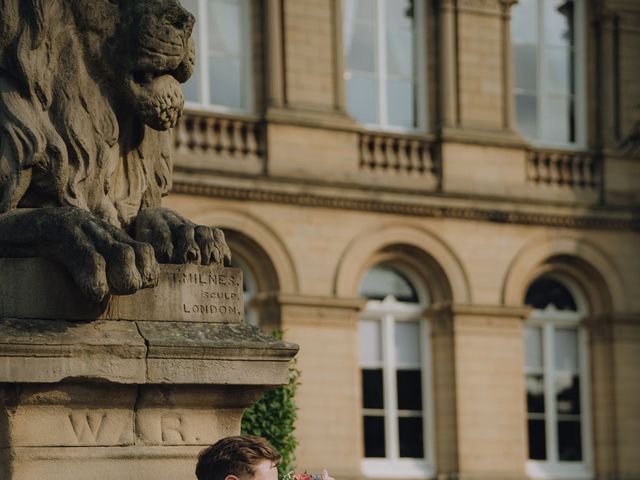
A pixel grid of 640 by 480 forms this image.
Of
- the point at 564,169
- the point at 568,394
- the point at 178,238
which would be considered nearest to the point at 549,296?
the point at 568,394

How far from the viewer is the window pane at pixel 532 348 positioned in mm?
28797

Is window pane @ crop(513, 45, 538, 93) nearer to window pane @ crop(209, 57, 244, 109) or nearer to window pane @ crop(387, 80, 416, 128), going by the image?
window pane @ crop(387, 80, 416, 128)

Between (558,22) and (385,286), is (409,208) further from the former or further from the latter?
(558,22)

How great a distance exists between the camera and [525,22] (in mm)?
29172

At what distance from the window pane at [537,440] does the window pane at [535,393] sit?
189 mm

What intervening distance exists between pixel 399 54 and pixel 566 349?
199 inches

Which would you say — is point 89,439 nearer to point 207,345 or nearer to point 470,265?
point 207,345

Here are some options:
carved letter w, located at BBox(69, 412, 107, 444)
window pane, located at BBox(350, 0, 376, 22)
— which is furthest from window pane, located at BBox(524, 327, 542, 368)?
carved letter w, located at BBox(69, 412, 107, 444)

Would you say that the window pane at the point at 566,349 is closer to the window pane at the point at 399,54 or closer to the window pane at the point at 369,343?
the window pane at the point at 369,343

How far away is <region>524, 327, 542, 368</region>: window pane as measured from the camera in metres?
28.8

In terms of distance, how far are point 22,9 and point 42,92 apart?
0.34 meters

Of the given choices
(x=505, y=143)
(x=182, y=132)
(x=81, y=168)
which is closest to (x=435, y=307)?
(x=505, y=143)

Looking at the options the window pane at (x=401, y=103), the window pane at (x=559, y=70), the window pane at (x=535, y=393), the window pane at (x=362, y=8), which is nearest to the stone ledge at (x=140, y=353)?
the window pane at (x=362, y=8)

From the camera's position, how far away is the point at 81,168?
25.4ft
